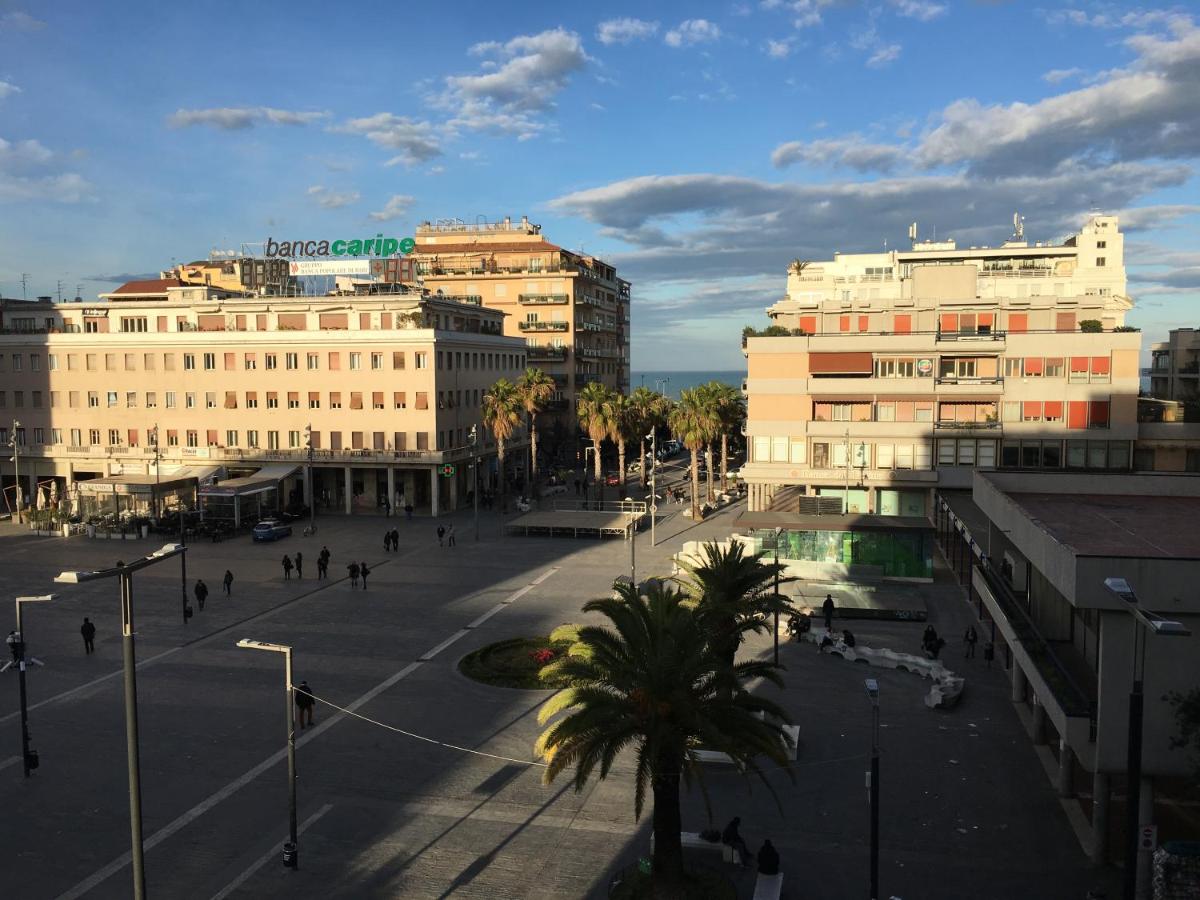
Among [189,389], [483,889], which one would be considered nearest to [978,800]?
[483,889]

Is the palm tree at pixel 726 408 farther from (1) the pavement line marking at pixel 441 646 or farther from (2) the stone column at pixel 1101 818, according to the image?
(2) the stone column at pixel 1101 818

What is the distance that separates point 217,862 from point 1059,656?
18399 millimetres

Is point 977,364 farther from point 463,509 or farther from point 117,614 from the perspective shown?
point 117,614

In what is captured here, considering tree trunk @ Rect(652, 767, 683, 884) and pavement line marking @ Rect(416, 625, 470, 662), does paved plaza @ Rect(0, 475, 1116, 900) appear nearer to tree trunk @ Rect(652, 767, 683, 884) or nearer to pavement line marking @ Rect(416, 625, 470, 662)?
pavement line marking @ Rect(416, 625, 470, 662)

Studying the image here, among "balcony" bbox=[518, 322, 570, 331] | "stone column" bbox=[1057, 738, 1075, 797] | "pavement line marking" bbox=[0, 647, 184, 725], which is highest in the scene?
"balcony" bbox=[518, 322, 570, 331]

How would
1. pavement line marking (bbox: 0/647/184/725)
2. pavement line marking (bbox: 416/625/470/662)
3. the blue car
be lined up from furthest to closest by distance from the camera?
the blue car → pavement line marking (bbox: 416/625/470/662) → pavement line marking (bbox: 0/647/184/725)

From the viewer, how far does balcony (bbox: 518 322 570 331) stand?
3994 inches

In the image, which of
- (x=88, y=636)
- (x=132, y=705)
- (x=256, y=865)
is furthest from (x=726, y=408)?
(x=132, y=705)

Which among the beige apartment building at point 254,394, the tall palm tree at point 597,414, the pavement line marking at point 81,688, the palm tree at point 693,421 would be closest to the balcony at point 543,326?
the beige apartment building at point 254,394

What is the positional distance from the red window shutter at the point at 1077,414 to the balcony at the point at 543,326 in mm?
→ 58544

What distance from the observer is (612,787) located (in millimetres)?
21828

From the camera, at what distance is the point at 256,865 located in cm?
1795

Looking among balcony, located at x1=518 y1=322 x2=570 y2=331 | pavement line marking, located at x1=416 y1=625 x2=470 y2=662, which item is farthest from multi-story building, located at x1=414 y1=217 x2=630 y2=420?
pavement line marking, located at x1=416 y1=625 x2=470 y2=662

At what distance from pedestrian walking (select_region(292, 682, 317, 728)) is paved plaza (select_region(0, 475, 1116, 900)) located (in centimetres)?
62
